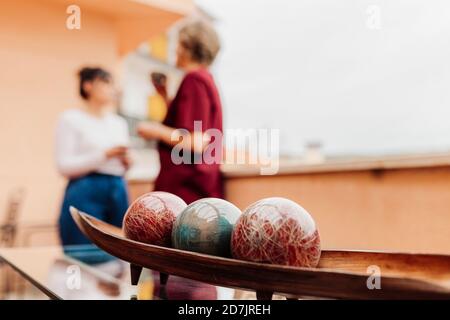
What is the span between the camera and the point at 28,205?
4383 mm

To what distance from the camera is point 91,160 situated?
208 cm

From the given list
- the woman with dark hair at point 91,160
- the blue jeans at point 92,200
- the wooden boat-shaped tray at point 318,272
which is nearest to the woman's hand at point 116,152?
the woman with dark hair at point 91,160

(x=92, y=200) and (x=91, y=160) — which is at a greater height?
(x=91, y=160)

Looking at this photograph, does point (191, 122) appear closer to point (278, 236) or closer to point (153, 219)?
point (153, 219)

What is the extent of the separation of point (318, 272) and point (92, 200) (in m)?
1.70

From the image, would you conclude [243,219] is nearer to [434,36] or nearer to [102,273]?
[102,273]

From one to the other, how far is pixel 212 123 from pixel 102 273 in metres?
0.76

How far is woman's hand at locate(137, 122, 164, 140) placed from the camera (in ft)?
5.83

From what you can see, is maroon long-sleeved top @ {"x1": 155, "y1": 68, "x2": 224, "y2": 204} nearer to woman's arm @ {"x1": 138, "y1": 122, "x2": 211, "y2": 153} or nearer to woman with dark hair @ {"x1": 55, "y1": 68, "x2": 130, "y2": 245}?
woman's arm @ {"x1": 138, "y1": 122, "x2": 211, "y2": 153}

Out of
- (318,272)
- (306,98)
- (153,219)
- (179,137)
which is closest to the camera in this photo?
(318,272)

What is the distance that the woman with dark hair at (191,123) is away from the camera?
5.89 ft

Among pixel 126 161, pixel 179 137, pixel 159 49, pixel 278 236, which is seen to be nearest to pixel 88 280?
pixel 179 137

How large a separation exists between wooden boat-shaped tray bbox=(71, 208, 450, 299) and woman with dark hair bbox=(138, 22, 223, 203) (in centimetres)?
93
